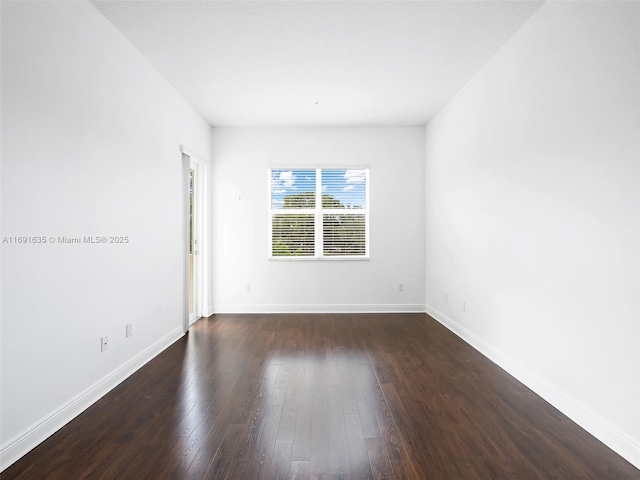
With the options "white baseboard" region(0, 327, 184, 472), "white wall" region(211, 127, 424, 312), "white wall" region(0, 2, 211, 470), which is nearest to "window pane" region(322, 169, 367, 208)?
"white wall" region(211, 127, 424, 312)

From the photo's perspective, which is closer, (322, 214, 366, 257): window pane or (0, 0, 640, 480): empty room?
(0, 0, 640, 480): empty room

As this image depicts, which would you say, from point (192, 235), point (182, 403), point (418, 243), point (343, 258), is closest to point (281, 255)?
point (343, 258)

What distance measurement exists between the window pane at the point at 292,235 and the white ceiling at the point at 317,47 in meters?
1.68

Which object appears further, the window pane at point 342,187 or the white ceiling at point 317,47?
the window pane at point 342,187

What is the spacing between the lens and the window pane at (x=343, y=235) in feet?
18.0

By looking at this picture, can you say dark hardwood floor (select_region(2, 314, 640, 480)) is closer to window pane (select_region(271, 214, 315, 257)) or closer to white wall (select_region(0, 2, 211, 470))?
white wall (select_region(0, 2, 211, 470))

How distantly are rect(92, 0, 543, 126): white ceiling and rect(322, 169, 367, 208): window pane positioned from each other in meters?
1.17

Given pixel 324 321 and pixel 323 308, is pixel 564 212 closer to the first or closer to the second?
pixel 324 321

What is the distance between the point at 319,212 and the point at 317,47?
2.71 metres

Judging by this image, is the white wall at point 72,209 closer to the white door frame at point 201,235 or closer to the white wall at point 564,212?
the white door frame at point 201,235

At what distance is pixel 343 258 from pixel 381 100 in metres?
2.33

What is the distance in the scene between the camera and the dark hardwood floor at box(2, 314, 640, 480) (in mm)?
1766

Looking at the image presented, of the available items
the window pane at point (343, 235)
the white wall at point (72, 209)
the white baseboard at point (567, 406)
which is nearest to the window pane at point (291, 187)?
the window pane at point (343, 235)

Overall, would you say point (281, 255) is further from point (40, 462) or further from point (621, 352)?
point (621, 352)
